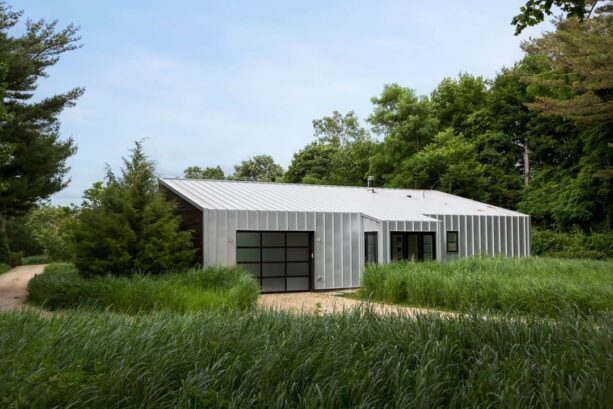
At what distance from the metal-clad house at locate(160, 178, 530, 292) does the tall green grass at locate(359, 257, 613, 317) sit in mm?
2247

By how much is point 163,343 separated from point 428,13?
362 inches

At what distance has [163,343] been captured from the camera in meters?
4.38

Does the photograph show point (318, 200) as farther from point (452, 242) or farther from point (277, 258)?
point (452, 242)

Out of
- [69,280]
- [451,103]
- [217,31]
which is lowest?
[69,280]

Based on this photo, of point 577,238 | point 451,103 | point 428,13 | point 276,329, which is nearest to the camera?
point 276,329

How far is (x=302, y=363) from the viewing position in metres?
3.97

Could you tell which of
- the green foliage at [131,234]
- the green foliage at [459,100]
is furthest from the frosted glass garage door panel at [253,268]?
the green foliage at [459,100]

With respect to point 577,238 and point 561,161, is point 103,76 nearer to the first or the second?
point 577,238

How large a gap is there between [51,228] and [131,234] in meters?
22.1

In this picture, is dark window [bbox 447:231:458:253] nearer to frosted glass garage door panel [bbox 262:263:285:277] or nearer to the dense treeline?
frosted glass garage door panel [bbox 262:263:285:277]

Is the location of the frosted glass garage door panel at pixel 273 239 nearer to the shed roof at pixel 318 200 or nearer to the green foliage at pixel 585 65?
the shed roof at pixel 318 200

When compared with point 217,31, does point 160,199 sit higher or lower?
lower

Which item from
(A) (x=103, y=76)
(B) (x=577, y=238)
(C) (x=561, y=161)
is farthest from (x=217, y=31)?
(C) (x=561, y=161)

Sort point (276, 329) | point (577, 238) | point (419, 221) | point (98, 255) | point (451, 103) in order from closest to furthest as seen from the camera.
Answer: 1. point (276, 329)
2. point (98, 255)
3. point (419, 221)
4. point (577, 238)
5. point (451, 103)
